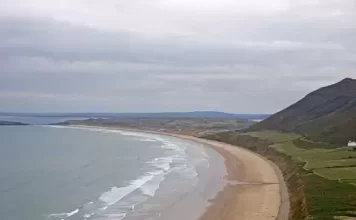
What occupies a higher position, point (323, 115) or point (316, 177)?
point (323, 115)

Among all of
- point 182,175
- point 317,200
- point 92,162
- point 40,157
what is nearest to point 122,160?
point 92,162

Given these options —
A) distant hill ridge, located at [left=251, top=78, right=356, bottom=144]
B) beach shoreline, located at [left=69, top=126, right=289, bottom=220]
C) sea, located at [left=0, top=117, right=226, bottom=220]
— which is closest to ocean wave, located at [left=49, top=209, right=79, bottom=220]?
sea, located at [left=0, top=117, right=226, bottom=220]

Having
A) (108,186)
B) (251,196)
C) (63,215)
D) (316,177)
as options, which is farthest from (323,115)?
(63,215)

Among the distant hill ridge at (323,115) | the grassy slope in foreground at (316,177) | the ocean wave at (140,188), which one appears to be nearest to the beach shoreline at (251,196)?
the grassy slope in foreground at (316,177)

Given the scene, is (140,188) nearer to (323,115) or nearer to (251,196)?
(251,196)

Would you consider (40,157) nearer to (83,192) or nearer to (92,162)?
(92,162)

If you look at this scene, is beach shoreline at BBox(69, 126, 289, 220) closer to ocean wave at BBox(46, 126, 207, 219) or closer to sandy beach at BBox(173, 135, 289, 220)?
sandy beach at BBox(173, 135, 289, 220)

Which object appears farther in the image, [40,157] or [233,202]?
[40,157]
